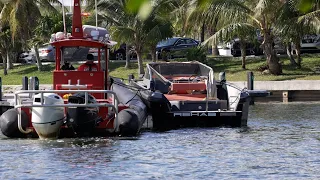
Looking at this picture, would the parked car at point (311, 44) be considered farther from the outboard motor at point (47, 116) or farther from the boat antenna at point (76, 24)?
the outboard motor at point (47, 116)

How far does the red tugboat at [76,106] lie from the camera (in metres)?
15.3

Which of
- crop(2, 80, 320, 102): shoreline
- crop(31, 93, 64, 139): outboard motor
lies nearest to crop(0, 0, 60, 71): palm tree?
crop(2, 80, 320, 102): shoreline

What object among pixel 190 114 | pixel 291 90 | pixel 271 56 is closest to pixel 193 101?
pixel 190 114

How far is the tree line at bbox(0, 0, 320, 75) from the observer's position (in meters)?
32.6

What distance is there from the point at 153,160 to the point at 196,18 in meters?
20.5

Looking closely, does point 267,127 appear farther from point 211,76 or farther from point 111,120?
point 111,120

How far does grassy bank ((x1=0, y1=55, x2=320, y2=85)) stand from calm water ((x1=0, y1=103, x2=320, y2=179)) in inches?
620

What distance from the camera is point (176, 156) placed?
46.2 ft

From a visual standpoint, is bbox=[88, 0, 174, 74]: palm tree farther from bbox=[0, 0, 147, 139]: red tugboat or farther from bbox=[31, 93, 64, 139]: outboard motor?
bbox=[31, 93, 64, 139]: outboard motor

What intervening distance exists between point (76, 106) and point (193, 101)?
510cm

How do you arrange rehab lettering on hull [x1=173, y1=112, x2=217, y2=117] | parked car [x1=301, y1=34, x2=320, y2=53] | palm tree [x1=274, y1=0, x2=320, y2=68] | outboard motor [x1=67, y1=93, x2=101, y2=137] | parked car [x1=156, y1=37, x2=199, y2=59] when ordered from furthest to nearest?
parked car [x1=156, y1=37, x2=199, y2=59]
parked car [x1=301, y1=34, x2=320, y2=53]
palm tree [x1=274, y1=0, x2=320, y2=68]
rehab lettering on hull [x1=173, y1=112, x2=217, y2=117]
outboard motor [x1=67, y1=93, x2=101, y2=137]

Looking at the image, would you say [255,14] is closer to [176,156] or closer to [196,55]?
[196,55]

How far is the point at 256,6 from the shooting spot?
108 ft

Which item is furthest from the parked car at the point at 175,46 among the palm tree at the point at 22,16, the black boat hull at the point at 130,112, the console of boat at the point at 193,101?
the black boat hull at the point at 130,112
